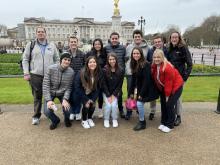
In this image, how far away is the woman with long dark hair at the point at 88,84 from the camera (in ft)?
17.4

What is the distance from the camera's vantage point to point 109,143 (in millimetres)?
4551

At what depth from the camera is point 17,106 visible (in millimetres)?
7008

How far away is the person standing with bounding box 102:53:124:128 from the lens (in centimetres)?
547

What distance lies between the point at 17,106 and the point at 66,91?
2337 mm

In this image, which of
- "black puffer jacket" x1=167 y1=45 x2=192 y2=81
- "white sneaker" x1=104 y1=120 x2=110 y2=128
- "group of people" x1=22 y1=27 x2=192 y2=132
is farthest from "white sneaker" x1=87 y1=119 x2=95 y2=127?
"black puffer jacket" x1=167 y1=45 x2=192 y2=81

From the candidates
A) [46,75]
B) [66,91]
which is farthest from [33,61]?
[66,91]

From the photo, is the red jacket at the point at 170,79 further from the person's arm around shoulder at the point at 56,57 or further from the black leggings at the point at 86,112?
the person's arm around shoulder at the point at 56,57

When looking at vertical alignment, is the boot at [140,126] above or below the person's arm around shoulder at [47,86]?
below

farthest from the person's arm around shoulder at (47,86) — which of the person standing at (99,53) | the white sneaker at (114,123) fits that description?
the white sneaker at (114,123)

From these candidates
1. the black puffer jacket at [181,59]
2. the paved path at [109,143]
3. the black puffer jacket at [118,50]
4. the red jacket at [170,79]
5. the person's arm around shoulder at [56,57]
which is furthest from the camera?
the black puffer jacket at [118,50]

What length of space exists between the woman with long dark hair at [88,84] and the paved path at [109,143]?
13.0 inches

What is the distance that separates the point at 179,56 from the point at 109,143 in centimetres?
227

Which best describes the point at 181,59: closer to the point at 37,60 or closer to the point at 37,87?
the point at 37,60

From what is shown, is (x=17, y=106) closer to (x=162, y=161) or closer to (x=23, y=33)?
(x=162, y=161)
